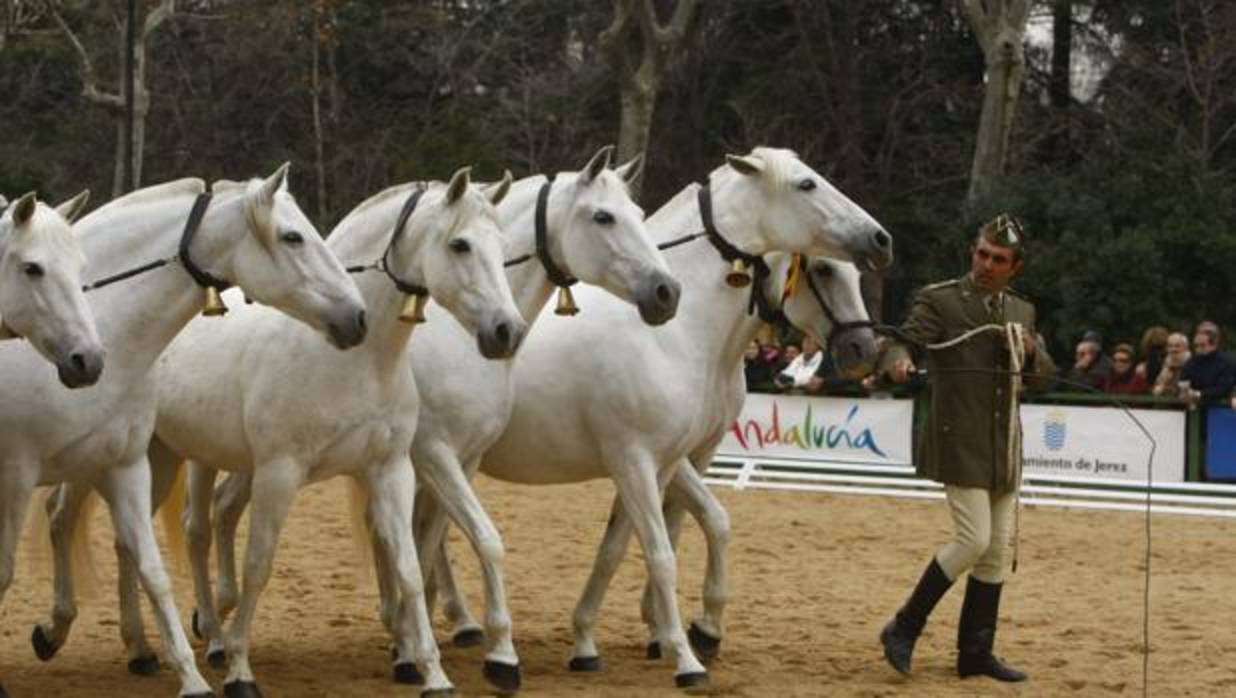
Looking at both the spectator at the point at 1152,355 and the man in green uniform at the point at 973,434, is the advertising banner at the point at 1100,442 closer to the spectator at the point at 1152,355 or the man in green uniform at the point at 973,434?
the spectator at the point at 1152,355

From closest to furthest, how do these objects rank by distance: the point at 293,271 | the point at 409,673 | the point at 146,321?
the point at 293,271 → the point at 146,321 → the point at 409,673

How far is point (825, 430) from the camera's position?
2036cm

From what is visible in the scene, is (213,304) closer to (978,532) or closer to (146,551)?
(146,551)

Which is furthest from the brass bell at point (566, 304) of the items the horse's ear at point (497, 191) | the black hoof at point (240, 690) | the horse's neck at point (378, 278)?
the black hoof at point (240, 690)

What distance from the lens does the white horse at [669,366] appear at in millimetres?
9633

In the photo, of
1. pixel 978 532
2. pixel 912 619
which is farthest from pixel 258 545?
pixel 978 532

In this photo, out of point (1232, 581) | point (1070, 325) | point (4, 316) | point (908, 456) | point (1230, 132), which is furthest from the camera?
point (1230, 132)

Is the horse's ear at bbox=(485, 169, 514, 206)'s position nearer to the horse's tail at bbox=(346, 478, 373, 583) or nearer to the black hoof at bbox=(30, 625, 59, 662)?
the horse's tail at bbox=(346, 478, 373, 583)

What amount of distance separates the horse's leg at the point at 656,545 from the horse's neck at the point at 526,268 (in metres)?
0.82

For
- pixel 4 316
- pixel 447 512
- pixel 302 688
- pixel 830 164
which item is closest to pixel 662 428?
pixel 447 512

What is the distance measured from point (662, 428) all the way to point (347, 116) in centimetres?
2734

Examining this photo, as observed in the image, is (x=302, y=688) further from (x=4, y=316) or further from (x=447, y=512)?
(x=4, y=316)

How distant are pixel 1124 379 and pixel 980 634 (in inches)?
403

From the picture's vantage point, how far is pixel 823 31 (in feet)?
108
